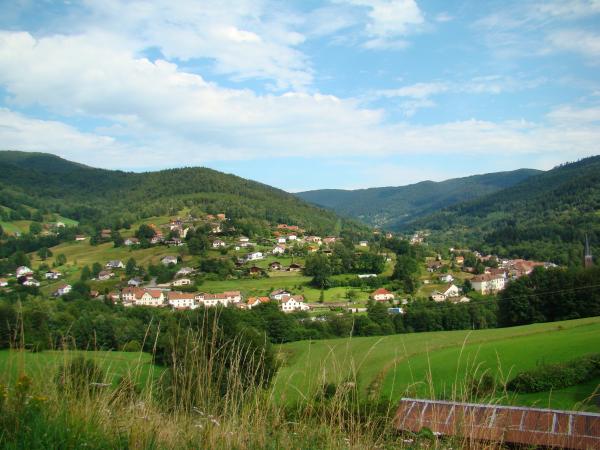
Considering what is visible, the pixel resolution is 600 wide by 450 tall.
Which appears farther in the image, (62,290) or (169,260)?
(169,260)

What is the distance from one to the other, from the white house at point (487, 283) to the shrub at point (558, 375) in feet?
151

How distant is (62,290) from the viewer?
53.1 meters

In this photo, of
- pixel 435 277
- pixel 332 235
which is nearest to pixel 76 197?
pixel 332 235

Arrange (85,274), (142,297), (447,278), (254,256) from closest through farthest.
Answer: (142,297), (85,274), (447,278), (254,256)

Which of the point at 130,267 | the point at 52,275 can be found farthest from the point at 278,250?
the point at 52,275

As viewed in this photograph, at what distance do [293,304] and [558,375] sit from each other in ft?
115

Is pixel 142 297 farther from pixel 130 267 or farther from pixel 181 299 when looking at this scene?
pixel 130 267

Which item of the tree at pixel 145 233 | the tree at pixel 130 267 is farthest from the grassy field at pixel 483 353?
the tree at pixel 145 233

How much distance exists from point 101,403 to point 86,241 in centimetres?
9196

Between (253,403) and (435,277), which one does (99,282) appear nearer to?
(435,277)

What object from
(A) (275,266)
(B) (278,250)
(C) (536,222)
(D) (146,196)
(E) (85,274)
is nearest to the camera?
(E) (85,274)

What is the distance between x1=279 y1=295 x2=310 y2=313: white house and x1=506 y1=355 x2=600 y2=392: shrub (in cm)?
3280

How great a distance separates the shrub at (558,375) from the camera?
1391cm

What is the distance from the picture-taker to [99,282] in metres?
58.5
